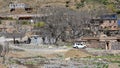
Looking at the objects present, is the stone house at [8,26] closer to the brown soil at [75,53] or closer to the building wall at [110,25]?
the building wall at [110,25]

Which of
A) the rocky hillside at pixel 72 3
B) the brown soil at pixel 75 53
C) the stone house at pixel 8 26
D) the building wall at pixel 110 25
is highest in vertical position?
the brown soil at pixel 75 53

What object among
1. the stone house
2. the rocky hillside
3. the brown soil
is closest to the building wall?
the stone house

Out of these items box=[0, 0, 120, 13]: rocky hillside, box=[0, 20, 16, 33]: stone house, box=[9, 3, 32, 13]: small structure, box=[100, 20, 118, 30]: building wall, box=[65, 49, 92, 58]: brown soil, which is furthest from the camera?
box=[9, 3, 32, 13]: small structure

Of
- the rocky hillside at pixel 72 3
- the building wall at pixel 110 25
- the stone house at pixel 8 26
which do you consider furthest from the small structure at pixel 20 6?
the building wall at pixel 110 25

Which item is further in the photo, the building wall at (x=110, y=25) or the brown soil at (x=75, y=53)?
the building wall at (x=110, y=25)

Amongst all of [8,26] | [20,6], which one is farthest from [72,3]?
[8,26]

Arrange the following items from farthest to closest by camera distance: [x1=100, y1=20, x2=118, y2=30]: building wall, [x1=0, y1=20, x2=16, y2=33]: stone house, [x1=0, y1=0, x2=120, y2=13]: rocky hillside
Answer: [x1=0, y1=0, x2=120, y2=13]: rocky hillside
[x1=0, y1=20, x2=16, y2=33]: stone house
[x1=100, y1=20, x2=118, y2=30]: building wall

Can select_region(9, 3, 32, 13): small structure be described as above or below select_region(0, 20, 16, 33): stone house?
above

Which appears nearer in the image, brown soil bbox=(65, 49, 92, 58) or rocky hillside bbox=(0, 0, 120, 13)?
brown soil bbox=(65, 49, 92, 58)

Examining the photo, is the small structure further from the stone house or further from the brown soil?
the brown soil

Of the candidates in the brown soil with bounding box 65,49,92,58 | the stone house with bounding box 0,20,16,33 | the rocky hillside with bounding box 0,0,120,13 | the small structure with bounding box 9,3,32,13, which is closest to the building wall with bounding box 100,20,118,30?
the stone house with bounding box 0,20,16,33

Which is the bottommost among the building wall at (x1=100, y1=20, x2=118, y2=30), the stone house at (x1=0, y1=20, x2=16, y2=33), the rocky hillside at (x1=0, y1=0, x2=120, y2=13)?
the stone house at (x1=0, y1=20, x2=16, y2=33)

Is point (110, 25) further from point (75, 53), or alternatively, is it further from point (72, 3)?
point (75, 53)

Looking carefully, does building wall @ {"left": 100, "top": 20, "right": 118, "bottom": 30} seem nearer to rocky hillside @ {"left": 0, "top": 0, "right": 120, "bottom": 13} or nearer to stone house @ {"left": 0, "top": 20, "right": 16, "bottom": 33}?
stone house @ {"left": 0, "top": 20, "right": 16, "bottom": 33}
